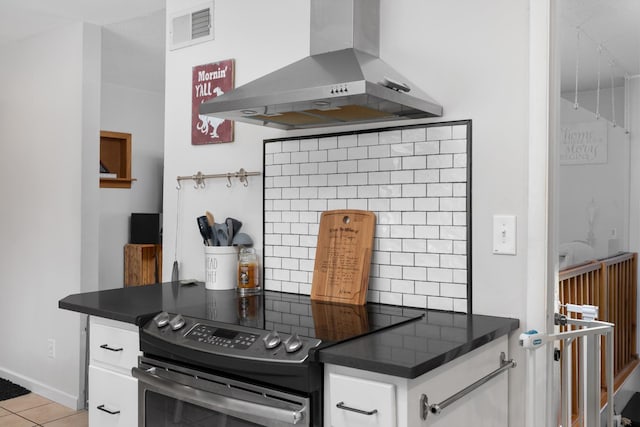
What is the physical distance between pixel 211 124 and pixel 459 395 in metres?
1.69

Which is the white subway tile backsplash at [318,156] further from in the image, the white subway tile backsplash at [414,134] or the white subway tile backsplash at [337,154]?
the white subway tile backsplash at [414,134]

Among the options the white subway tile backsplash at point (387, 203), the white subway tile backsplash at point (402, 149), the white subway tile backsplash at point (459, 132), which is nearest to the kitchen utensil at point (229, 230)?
the white subway tile backsplash at point (387, 203)

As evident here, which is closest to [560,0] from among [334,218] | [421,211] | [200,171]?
[421,211]

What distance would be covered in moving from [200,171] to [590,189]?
66.3 inches

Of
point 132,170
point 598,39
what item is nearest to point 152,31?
point 132,170

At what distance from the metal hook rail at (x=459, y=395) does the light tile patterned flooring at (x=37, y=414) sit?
270cm

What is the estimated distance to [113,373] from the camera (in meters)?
2.04

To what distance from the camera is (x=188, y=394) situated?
1.70m

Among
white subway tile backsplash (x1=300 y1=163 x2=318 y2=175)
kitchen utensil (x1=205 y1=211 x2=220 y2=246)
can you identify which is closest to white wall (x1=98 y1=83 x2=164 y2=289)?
kitchen utensil (x1=205 y1=211 x2=220 y2=246)

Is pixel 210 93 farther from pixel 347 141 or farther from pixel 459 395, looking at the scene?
pixel 459 395

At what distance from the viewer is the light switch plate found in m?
1.83

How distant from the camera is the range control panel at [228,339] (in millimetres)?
1488

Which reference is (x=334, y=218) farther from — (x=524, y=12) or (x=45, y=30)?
(x=45, y=30)

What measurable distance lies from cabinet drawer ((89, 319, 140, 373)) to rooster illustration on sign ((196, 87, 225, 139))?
0.99 metres
